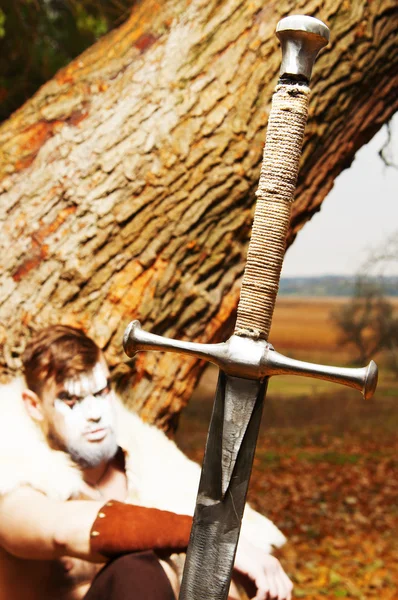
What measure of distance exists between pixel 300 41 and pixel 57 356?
2.35 ft

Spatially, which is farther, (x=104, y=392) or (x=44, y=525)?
(x=104, y=392)

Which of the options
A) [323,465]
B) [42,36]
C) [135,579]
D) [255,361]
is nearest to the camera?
[255,361]

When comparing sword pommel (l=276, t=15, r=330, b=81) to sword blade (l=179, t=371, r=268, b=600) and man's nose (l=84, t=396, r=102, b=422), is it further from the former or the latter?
man's nose (l=84, t=396, r=102, b=422)

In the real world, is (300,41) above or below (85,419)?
above

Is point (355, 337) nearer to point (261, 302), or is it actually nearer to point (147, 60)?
point (147, 60)

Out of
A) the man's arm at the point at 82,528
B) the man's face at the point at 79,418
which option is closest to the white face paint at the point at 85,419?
the man's face at the point at 79,418

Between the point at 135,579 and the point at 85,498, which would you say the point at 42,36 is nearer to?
the point at 85,498

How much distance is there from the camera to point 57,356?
132 cm

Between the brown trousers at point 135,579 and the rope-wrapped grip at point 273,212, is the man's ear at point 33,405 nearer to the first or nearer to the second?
the brown trousers at point 135,579

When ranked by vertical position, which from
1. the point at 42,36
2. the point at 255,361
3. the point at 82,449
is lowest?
the point at 82,449

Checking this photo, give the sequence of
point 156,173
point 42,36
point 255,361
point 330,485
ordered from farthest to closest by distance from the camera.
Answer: point 330,485
point 42,36
point 156,173
point 255,361

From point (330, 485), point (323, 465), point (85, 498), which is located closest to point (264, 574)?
point (85, 498)

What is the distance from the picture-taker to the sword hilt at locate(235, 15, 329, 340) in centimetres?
89

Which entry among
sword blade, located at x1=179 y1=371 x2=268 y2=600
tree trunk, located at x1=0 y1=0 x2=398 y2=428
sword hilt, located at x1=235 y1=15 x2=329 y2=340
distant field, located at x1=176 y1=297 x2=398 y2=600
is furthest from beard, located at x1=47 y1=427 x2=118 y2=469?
distant field, located at x1=176 y1=297 x2=398 y2=600
